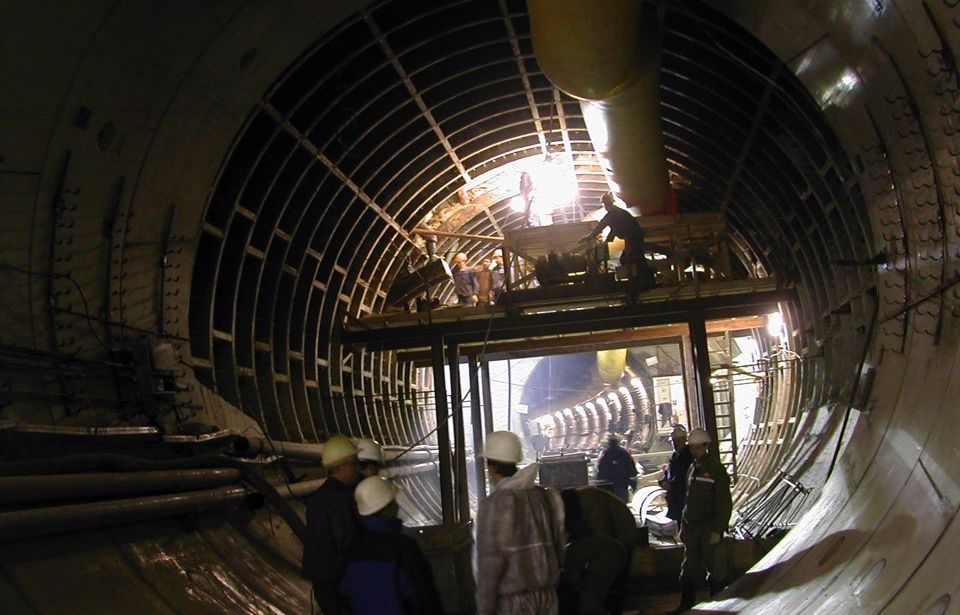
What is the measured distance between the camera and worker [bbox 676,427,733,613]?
25.2 ft

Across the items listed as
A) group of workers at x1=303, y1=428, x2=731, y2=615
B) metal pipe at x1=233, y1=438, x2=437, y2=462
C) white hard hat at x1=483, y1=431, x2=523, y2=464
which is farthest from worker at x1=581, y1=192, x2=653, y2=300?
white hard hat at x1=483, y1=431, x2=523, y2=464

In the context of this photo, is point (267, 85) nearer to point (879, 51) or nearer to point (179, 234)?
point (179, 234)

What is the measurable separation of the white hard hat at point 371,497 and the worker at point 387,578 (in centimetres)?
20

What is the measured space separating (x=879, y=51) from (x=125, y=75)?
17.9 feet

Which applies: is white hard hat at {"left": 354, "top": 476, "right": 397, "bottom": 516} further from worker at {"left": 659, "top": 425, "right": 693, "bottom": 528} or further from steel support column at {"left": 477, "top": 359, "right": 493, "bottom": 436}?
steel support column at {"left": 477, "top": 359, "right": 493, "bottom": 436}

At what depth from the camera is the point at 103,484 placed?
21.0ft

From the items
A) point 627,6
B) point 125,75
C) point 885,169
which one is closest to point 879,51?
point 885,169

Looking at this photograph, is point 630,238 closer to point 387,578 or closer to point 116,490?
point 116,490

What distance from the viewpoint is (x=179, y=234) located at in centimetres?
910

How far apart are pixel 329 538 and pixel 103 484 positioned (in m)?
2.21

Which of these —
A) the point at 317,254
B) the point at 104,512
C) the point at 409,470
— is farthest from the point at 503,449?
the point at 409,470

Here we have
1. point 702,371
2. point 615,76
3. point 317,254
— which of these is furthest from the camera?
point 702,371

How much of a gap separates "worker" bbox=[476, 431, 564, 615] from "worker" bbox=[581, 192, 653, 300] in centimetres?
859

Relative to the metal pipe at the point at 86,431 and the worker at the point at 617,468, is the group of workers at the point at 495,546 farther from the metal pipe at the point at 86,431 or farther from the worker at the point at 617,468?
the worker at the point at 617,468
